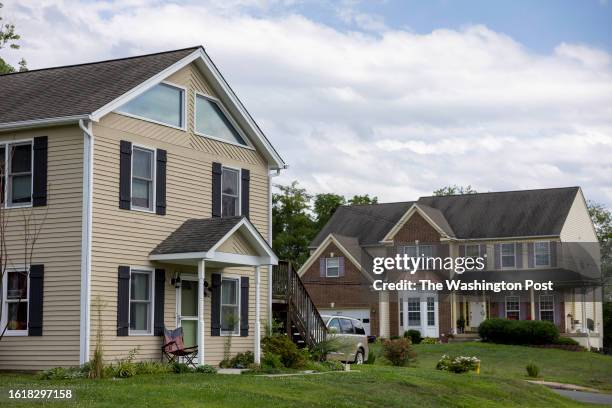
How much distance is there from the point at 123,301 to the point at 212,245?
255 cm

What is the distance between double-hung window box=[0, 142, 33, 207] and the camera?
23094 millimetres

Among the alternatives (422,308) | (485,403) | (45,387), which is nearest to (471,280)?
(422,308)

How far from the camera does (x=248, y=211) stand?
1113 inches

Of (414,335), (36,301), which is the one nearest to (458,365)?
(36,301)

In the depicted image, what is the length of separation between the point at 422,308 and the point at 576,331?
854 cm

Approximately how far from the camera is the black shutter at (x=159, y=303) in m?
24.2

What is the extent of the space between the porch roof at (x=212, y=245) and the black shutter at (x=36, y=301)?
2850 mm

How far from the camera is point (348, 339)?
104 ft

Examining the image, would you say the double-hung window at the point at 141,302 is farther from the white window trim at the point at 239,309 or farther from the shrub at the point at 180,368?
the white window trim at the point at 239,309

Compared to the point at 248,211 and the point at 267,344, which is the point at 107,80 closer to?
the point at 248,211

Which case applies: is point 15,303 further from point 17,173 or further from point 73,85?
point 73,85

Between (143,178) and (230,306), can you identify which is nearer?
(143,178)

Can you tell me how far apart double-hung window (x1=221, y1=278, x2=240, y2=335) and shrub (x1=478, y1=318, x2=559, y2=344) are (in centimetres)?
2567

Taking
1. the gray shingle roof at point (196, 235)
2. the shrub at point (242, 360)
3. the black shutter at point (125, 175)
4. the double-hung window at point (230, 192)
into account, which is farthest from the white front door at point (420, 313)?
the black shutter at point (125, 175)
